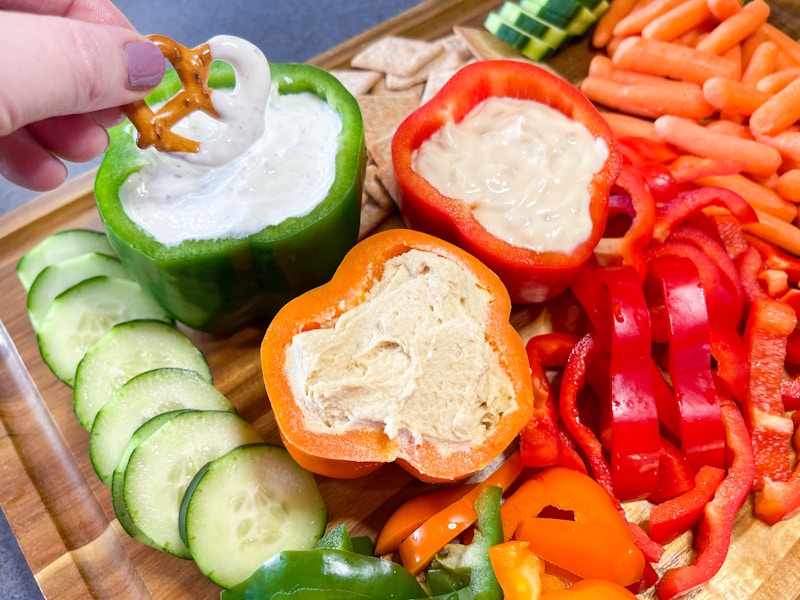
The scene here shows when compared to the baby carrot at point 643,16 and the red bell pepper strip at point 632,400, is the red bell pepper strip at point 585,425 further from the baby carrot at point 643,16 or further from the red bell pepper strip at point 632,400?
the baby carrot at point 643,16

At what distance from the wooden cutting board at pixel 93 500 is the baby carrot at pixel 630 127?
3.73ft

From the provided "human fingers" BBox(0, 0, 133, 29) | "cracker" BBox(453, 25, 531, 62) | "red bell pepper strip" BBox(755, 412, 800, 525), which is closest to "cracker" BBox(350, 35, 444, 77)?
"cracker" BBox(453, 25, 531, 62)

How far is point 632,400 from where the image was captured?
8.36ft

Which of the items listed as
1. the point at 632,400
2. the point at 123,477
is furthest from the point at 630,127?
the point at 123,477

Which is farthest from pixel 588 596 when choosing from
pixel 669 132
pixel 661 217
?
pixel 669 132

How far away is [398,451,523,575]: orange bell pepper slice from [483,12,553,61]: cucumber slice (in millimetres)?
2378

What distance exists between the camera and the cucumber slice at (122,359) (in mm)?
2596

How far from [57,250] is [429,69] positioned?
2.02 metres

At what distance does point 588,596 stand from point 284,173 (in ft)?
5.87

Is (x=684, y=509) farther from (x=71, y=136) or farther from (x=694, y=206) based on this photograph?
(x=71, y=136)

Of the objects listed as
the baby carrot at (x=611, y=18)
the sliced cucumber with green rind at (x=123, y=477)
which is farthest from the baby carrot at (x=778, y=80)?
the sliced cucumber with green rind at (x=123, y=477)

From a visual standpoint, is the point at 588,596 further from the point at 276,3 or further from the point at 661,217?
the point at 276,3

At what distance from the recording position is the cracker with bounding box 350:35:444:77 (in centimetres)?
354

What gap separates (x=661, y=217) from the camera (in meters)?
3.01
